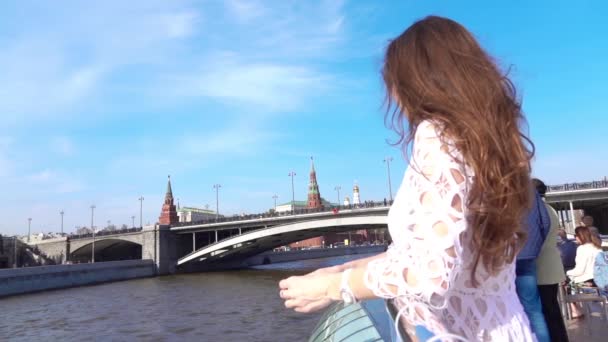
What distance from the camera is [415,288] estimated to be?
0.88 m

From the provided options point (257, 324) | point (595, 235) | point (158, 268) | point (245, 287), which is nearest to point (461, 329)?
point (595, 235)

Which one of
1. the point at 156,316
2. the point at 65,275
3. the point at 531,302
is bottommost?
the point at 156,316

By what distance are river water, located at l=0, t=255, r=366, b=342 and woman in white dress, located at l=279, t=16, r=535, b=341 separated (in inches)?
422

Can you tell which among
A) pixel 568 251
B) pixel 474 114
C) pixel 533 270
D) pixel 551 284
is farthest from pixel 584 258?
pixel 474 114

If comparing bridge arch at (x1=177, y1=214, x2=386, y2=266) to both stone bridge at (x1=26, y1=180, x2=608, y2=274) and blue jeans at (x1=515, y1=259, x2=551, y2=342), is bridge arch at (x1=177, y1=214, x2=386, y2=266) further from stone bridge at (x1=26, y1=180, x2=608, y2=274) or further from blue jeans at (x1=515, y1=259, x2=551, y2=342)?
blue jeans at (x1=515, y1=259, x2=551, y2=342)

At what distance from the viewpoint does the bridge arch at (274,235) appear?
28.8 m

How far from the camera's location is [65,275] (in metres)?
26.3

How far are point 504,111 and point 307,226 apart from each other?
28.9 m

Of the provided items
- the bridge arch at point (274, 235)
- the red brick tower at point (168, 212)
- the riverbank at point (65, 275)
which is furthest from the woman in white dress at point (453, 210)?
the red brick tower at point (168, 212)

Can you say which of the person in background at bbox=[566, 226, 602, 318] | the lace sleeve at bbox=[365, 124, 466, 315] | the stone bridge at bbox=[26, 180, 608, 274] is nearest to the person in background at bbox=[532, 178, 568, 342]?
the lace sleeve at bbox=[365, 124, 466, 315]

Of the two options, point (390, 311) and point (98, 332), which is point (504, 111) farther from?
point (98, 332)

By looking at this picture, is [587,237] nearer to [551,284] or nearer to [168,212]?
[551,284]

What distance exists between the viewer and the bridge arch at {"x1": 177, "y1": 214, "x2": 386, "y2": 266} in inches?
1132

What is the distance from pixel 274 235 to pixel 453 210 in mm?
31306
